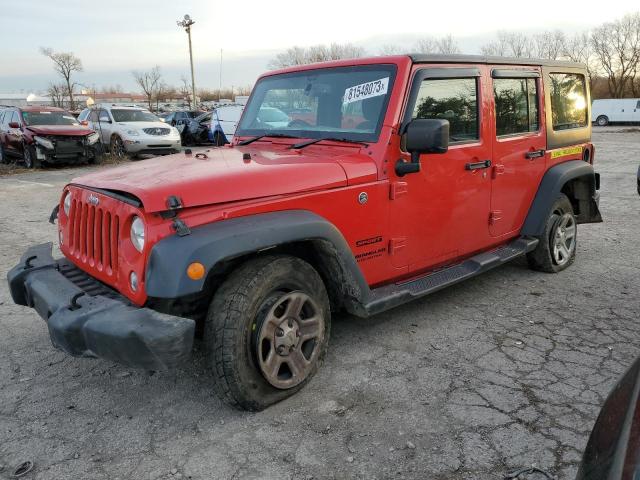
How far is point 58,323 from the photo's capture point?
8.41 ft

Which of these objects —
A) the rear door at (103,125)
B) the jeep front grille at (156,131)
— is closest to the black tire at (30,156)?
the rear door at (103,125)

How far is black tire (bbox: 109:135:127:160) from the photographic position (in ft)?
52.3

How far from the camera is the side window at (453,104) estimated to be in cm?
363

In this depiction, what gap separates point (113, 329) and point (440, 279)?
232cm

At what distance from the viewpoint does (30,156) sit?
14.6 m

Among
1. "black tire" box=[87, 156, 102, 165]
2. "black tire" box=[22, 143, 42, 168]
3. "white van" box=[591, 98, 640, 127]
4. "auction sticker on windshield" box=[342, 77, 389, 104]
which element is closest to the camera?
"auction sticker on windshield" box=[342, 77, 389, 104]

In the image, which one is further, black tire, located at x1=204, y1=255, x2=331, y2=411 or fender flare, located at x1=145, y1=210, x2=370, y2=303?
black tire, located at x1=204, y1=255, x2=331, y2=411

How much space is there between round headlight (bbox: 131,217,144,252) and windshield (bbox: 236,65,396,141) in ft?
4.91

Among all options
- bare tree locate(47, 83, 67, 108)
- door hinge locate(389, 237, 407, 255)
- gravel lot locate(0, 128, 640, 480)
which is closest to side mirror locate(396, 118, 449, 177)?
door hinge locate(389, 237, 407, 255)

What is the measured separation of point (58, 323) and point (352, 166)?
182cm

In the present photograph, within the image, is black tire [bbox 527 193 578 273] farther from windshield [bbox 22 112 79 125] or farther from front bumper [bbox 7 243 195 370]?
windshield [bbox 22 112 79 125]

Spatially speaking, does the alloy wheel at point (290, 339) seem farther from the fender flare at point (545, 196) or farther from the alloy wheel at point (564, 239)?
the alloy wheel at point (564, 239)

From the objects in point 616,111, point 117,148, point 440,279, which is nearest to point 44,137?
point 117,148

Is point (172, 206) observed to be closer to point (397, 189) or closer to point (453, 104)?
point (397, 189)
